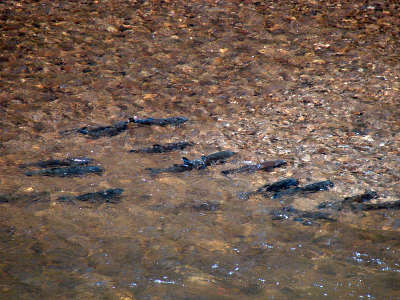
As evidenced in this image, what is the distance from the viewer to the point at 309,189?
5402 mm

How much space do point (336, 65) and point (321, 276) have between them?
5.19 metres

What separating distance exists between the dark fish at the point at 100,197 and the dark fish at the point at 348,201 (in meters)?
2.15

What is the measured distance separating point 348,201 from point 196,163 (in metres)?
1.80

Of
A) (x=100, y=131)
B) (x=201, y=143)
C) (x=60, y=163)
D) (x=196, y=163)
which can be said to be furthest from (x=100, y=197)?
(x=201, y=143)

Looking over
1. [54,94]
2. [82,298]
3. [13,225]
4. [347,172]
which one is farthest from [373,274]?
[54,94]

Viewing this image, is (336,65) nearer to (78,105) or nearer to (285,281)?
(78,105)

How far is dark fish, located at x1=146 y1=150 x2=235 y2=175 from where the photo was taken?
573 centimetres

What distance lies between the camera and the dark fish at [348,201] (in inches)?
201

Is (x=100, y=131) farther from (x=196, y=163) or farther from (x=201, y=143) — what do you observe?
(x=196, y=163)

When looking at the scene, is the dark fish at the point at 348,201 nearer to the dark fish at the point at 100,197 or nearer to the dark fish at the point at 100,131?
the dark fish at the point at 100,197

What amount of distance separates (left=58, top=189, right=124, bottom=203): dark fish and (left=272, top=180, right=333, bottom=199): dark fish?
5.56 feet

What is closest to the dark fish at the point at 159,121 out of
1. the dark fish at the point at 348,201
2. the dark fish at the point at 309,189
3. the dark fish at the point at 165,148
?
the dark fish at the point at 165,148

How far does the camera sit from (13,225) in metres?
4.55

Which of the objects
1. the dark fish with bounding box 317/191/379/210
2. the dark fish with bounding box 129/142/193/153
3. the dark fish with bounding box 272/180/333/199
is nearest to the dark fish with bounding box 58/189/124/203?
the dark fish with bounding box 129/142/193/153
